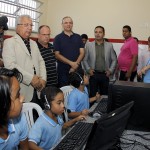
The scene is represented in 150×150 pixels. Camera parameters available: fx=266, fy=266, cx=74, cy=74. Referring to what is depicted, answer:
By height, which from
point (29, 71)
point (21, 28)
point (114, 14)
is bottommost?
point (29, 71)

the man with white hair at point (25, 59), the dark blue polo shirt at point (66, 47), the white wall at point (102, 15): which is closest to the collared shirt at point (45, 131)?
the man with white hair at point (25, 59)

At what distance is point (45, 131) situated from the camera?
1782 millimetres

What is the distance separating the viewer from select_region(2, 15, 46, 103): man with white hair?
2723 mm

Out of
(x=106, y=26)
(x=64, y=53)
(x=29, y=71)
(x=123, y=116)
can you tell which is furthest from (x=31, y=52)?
(x=106, y=26)

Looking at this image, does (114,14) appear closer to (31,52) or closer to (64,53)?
(64,53)

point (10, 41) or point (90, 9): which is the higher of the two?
point (90, 9)

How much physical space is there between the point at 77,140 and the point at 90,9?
16.7ft

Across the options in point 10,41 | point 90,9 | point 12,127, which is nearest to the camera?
point 12,127

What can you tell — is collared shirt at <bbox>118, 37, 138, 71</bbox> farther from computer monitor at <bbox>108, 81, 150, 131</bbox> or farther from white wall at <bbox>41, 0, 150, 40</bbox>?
computer monitor at <bbox>108, 81, 150, 131</bbox>

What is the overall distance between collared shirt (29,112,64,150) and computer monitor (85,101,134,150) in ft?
2.19

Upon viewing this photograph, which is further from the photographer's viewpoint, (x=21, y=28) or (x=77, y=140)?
(x=21, y=28)

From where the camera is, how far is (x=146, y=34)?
5.80m

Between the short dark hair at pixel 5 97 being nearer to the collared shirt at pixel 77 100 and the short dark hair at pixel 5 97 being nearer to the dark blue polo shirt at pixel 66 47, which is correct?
the collared shirt at pixel 77 100

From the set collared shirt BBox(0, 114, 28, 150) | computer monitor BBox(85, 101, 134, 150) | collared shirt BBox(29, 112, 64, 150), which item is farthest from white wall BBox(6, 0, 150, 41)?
computer monitor BBox(85, 101, 134, 150)
